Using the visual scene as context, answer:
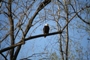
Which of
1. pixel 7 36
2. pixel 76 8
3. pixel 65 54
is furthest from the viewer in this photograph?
pixel 65 54

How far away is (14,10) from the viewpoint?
6102mm

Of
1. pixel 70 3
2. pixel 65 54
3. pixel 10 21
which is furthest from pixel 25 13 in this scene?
pixel 65 54

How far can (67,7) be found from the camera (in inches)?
251

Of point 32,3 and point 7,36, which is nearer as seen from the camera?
point 32,3

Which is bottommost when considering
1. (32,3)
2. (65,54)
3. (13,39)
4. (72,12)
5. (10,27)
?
(65,54)

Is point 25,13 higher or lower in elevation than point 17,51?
higher

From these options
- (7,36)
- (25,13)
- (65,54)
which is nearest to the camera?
(25,13)

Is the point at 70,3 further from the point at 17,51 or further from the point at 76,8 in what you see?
the point at 17,51

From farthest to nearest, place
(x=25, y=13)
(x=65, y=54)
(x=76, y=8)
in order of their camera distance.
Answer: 1. (x=65, y=54)
2. (x=76, y=8)
3. (x=25, y=13)

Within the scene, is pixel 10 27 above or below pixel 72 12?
below

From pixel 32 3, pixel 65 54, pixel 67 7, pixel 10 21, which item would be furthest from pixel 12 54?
pixel 65 54

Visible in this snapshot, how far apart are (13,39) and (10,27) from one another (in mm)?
556

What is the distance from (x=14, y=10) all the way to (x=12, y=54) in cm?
167

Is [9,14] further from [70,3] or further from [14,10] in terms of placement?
[70,3]
